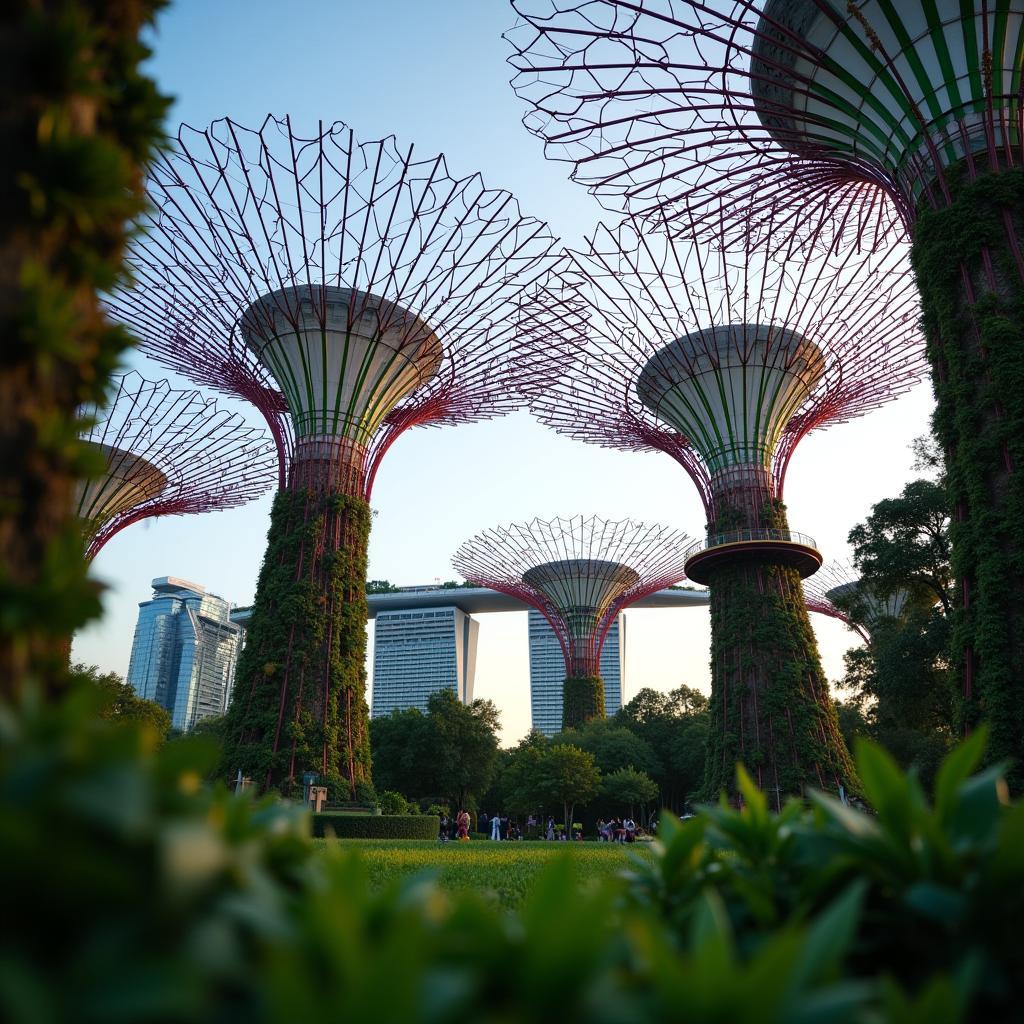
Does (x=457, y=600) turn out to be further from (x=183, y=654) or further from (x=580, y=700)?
(x=183, y=654)

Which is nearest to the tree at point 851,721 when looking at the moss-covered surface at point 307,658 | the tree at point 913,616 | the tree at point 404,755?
the tree at point 913,616

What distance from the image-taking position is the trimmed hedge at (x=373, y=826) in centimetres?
1752

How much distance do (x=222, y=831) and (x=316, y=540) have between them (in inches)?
907

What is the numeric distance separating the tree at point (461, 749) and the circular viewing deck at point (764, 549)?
21.5 meters

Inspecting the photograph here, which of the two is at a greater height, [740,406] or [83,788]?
[740,406]

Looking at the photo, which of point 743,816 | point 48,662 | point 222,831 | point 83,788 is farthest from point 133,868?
point 743,816

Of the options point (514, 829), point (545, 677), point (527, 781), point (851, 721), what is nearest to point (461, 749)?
point (514, 829)

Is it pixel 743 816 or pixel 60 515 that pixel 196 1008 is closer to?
pixel 60 515

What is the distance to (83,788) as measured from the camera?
1057 mm

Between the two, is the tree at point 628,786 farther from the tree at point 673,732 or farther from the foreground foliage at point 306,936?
the foreground foliage at point 306,936

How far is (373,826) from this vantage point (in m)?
18.4

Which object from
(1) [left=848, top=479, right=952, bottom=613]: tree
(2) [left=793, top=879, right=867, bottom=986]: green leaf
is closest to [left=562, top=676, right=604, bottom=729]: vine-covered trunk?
(1) [left=848, top=479, right=952, bottom=613]: tree

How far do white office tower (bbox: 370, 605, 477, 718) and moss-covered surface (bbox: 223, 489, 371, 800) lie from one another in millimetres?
72824

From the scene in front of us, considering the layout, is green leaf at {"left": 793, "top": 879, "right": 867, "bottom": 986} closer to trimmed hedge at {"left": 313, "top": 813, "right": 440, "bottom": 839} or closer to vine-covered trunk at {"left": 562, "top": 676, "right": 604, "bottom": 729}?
trimmed hedge at {"left": 313, "top": 813, "right": 440, "bottom": 839}
